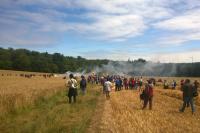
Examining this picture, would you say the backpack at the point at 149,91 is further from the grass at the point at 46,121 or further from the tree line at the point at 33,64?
the tree line at the point at 33,64

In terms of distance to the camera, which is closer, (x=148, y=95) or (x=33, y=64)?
(x=148, y=95)

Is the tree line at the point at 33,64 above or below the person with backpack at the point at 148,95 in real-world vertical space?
above

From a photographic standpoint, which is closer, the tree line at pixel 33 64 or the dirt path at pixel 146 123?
the dirt path at pixel 146 123

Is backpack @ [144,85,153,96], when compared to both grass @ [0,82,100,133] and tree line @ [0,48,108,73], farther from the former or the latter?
tree line @ [0,48,108,73]

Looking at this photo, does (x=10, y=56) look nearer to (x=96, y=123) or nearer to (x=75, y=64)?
(x=75, y=64)

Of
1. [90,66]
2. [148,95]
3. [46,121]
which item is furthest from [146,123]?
[90,66]

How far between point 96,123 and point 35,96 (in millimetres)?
12367

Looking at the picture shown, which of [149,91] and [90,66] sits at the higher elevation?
[90,66]

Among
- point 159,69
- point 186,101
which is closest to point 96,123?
point 186,101

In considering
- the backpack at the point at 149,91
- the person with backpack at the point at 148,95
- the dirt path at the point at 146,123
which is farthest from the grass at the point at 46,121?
the backpack at the point at 149,91

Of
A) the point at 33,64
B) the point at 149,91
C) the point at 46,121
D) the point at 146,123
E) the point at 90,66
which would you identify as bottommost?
the point at 46,121

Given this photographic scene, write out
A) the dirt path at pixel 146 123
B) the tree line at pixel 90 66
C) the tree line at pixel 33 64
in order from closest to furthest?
the dirt path at pixel 146 123 → the tree line at pixel 90 66 → the tree line at pixel 33 64

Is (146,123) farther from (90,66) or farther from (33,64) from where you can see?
(33,64)

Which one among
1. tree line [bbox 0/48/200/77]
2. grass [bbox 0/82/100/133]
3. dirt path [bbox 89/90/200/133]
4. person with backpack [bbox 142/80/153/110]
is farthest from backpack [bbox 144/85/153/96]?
tree line [bbox 0/48/200/77]
